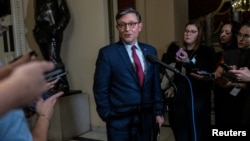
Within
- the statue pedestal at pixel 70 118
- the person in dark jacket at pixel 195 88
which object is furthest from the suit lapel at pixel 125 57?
the statue pedestal at pixel 70 118

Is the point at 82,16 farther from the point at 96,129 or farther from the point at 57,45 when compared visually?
the point at 96,129

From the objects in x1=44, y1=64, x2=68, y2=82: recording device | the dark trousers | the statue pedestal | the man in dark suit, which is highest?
x1=44, y1=64, x2=68, y2=82: recording device

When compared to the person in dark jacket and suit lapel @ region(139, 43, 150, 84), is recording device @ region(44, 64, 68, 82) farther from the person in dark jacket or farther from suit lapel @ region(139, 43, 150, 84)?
the person in dark jacket

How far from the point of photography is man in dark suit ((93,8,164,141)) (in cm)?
165

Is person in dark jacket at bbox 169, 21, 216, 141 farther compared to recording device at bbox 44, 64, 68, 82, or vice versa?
person in dark jacket at bbox 169, 21, 216, 141

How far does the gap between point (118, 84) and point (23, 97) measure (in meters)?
1.30

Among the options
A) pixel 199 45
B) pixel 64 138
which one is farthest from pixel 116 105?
pixel 64 138

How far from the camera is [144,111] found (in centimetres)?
162

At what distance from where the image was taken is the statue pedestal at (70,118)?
10.8 feet

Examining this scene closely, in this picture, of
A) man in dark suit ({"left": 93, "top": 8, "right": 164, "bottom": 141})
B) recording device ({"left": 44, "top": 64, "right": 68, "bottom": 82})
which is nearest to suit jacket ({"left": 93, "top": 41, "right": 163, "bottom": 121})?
man in dark suit ({"left": 93, "top": 8, "right": 164, "bottom": 141})

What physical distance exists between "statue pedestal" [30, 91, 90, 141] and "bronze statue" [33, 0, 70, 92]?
7.5 inches

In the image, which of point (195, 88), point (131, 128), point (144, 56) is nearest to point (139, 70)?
point (144, 56)

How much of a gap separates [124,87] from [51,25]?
6.73ft

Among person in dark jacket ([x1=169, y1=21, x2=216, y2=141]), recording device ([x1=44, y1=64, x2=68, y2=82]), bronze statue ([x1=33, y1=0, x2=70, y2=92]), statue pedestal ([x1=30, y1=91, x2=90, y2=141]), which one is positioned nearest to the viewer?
recording device ([x1=44, y1=64, x2=68, y2=82])
